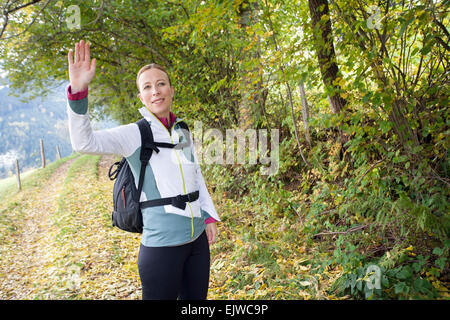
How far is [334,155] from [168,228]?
11.3 ft

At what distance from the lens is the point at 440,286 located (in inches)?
112

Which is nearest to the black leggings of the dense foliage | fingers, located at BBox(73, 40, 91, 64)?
fingers, located at BBox(73, 40, 91, 64)

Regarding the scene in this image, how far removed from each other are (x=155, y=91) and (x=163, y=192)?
694 mm

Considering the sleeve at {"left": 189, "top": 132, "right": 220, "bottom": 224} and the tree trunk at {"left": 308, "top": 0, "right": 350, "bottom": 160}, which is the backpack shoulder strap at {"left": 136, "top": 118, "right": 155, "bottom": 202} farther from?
the tree trunk at {"left": 308, "top": 0, "right": 350, "bottom": 160}

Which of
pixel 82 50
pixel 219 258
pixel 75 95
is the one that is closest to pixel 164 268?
pixel 75 95

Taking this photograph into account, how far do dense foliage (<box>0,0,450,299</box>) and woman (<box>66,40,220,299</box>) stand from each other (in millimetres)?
1842

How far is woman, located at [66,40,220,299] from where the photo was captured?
1761 millimetres

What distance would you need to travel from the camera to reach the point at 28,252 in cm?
629

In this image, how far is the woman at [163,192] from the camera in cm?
176

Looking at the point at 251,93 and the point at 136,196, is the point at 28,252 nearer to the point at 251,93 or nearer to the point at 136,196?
the point at 251,93

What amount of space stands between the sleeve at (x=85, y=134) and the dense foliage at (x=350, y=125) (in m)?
2.41
